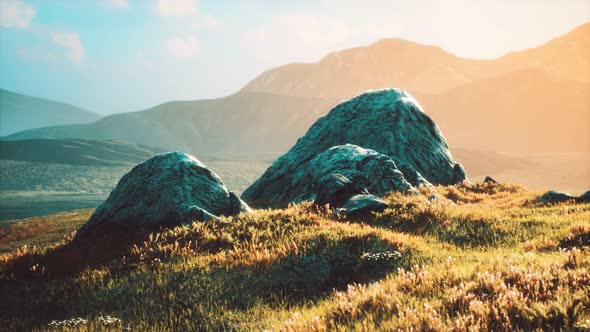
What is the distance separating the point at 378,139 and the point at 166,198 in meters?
14.4

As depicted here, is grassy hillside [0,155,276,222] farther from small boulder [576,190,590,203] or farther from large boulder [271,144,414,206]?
small boulder [576,190,590,203]

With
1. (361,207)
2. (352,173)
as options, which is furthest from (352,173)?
(361,207)

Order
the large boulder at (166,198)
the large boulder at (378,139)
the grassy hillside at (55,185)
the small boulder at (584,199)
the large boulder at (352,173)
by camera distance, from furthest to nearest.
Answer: the grassy hillside at (55,185)
the large boulder at (378,139)
the large boulder at (352,173)
the small boulder at (584,199)
the large boulder at (166,198)

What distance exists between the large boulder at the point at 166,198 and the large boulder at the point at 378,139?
736cm

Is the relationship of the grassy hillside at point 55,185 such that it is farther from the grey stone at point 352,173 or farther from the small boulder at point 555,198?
the small boulder at point 555,198

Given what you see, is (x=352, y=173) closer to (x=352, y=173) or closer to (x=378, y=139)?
(x=352, y=173)

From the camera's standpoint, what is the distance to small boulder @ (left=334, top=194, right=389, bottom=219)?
11.6 meters

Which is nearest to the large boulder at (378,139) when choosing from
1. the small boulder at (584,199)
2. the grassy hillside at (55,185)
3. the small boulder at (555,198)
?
the small boulder at (555,198)

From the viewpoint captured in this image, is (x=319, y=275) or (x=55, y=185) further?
(x=55, y=185)

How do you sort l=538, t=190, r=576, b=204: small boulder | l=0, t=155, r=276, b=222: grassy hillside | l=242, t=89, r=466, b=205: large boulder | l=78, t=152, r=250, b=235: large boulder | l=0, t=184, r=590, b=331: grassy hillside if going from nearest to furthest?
l=0, t=184, r=590, b=331: grassy hillside
l=78, t=152, r=250, b=235: large boulder
l=538, t=190, r=576, b=204: small boulder
l=242, t=89, r=466, b=205: large boulder
l=0, t=155, r=276, b=222: grassy hillside

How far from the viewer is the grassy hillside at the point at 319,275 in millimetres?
4910

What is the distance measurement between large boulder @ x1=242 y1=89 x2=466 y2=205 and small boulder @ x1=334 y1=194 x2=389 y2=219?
9.78 meters

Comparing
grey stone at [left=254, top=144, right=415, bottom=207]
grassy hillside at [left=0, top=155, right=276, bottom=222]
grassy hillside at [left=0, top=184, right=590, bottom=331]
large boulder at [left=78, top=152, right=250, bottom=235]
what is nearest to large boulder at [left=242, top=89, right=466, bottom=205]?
grey stone at [left=254, top=144, right=415, bottom=207]

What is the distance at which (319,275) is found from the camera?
754 cm
